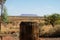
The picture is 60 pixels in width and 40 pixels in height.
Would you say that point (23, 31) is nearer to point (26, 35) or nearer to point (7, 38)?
point (26, 35)

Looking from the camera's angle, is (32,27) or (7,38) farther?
(7,38)

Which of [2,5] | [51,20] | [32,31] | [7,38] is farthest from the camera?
[51,20]

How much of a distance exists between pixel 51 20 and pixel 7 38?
2508 centimetres

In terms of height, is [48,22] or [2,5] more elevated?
[2,5]

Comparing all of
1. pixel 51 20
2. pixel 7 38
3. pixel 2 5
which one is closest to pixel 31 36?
pixel 7 38

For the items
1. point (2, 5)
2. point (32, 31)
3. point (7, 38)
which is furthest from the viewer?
point (2, 5)

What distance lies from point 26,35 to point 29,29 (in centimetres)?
8

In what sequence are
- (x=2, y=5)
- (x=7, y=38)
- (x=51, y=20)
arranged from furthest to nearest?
1. (x=51, y=20)
2. (x=2, y=5)
3. (x=7, y=38)

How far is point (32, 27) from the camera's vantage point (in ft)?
7.76

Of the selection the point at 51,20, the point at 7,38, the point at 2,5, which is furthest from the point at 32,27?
the point at 51,20

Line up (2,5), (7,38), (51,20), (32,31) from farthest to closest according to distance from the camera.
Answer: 1. (51,20)
2. (2,5)
3. (7,38)
4. (32,31)

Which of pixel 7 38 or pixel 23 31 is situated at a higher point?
pixel 23 31

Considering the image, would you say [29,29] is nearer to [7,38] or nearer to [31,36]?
[31,36]

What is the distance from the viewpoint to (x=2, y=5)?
31.6 metres
